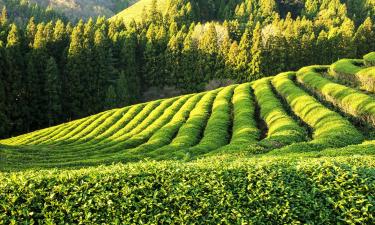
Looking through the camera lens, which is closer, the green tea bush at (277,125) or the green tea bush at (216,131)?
the green tea bush at (277,125)

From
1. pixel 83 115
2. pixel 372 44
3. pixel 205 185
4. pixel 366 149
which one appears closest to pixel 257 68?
pixel 372 44

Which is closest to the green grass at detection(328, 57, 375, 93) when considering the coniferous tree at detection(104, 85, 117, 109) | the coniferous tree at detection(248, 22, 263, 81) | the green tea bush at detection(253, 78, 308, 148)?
the green tea bush at detection(253, 78, 308, 148)

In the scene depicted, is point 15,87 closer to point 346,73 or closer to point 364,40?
point 346,73

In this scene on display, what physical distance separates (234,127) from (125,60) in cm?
7787

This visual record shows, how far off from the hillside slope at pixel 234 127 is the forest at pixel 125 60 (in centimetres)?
2206

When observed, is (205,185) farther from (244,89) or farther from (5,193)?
(244,89)

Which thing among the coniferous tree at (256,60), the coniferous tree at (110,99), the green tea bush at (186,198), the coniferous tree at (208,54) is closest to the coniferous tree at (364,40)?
the coniferous tree at (256,60)

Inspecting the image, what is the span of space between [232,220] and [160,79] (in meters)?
109

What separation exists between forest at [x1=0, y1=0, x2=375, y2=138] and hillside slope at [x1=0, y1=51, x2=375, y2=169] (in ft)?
72.4

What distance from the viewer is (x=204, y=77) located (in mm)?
112438

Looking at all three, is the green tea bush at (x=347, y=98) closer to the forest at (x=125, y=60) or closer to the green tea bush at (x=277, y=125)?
the green tea bush at (x=277, y=125)

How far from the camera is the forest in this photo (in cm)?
9200

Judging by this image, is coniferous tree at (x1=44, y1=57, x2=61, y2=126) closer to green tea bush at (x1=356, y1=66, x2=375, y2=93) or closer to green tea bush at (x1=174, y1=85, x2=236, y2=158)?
green tea bush at (x1=174, y1=85, x2=236, y2=158)

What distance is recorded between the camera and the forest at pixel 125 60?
92000mm
